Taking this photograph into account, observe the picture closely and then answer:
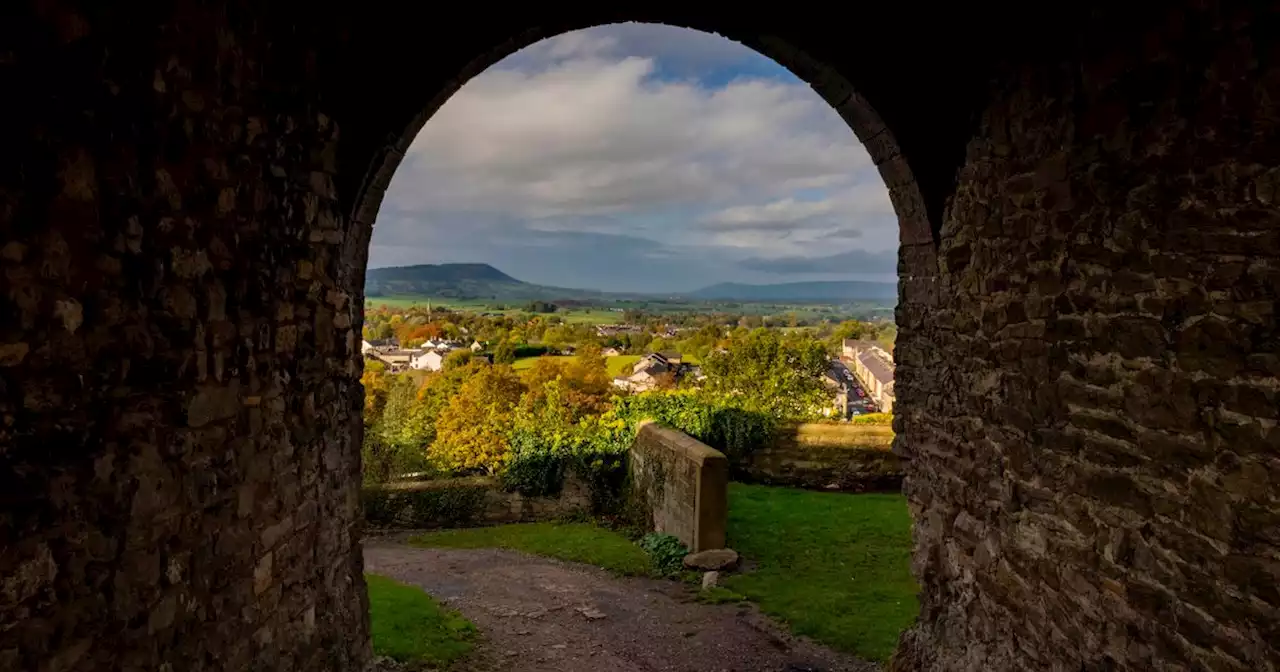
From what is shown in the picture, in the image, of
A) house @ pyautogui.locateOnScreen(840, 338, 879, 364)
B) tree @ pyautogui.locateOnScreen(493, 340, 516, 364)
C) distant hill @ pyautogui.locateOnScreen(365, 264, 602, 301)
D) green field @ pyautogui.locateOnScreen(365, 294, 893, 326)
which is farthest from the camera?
distant hill @ pyautogui.locateOnScreen(365, 264, 602, 301)

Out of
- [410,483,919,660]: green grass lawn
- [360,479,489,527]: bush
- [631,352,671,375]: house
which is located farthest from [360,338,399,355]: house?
[410,483,919,660]: green grass lawn

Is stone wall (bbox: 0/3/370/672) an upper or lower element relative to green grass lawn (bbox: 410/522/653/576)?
upper

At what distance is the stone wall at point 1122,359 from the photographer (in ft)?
7.49

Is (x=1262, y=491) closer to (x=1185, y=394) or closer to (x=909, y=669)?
(x=1185, y=394)

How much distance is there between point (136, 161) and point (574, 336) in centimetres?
2838

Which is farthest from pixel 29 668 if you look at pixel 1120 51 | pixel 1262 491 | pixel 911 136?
pixel 911 136

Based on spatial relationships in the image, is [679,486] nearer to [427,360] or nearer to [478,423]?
[478,423]

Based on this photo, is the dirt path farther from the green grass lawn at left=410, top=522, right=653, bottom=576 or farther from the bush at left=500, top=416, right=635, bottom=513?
the bush at left=500, top=416, right=635, bottom=513

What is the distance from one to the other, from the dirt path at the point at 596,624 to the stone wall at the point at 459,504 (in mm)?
2210

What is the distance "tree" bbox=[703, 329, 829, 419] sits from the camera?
16500 mm

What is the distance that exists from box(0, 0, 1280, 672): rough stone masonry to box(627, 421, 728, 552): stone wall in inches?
161

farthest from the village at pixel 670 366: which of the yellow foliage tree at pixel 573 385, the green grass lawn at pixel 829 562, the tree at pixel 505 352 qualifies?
the green grass lawn at pixel 829 562

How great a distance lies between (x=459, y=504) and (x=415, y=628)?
548 centimetres

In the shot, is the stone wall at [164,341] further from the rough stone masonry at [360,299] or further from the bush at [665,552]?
the bush at [665,552]
